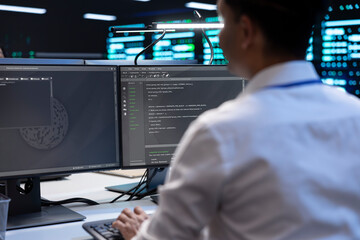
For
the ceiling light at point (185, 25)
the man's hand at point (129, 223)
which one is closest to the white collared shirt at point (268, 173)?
the man's hand at point (129, 223)

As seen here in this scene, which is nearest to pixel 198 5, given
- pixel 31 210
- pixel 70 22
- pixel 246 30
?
pixel 70 22

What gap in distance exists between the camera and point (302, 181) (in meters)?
0.83

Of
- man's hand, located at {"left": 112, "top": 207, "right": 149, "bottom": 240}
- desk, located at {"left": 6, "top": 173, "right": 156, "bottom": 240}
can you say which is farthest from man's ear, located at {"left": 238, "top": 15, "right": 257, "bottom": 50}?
desk, located at {"left": 6, "top": 173, "right": 156, "bottom": 240}

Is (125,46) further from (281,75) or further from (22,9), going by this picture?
(281,75)

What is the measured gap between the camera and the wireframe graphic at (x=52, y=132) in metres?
1.62

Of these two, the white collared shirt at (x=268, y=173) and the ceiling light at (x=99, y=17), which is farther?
the ceiling light at (x=99, y=17)

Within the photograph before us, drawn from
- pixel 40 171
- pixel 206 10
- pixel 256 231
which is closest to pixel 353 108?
pixel 256 231

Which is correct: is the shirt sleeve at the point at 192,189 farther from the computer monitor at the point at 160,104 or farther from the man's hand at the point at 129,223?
the computer monitor at the point at 160,104

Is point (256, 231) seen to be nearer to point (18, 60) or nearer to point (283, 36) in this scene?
point (283, 36)

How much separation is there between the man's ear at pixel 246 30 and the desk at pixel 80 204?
2.58 ft

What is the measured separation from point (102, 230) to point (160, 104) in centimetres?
56

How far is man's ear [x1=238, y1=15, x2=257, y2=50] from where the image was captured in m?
0.89

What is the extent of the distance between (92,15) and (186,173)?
20.0ft

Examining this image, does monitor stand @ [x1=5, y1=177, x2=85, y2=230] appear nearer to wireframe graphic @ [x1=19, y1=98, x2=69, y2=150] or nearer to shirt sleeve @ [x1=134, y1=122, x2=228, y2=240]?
wireframe graphic @ [x1=19, y1=98, x2=69, y2=150]
